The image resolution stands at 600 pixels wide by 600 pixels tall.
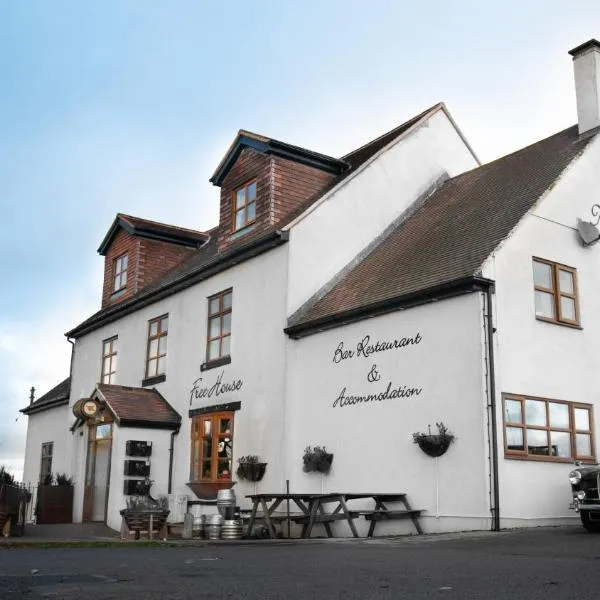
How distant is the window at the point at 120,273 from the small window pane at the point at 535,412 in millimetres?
15770

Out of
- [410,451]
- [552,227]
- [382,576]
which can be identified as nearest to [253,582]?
[382,576]

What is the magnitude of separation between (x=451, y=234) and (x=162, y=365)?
988 centimetres

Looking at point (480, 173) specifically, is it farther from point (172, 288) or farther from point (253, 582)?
point (253, 582)

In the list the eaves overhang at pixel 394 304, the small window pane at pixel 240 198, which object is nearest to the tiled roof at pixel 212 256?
the small window pane at pixel 240 198

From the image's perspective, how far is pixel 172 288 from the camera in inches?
932

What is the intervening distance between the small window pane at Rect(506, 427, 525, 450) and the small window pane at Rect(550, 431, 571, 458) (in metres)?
0.97

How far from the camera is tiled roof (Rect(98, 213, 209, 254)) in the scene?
89.7 ft

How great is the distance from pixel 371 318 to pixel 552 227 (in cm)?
422

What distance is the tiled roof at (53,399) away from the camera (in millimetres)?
30172

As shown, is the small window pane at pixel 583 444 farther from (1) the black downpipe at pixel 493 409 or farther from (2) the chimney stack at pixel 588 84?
(2) the chimney stack at pixel 588 84

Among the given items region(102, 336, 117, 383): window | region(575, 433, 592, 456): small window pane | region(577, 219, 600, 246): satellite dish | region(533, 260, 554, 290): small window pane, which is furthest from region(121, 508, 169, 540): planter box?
region(577, 219, 600, 246): satellite dish

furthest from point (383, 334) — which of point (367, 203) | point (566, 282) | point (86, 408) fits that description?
point (86, 408)

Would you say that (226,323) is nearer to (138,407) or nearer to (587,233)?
(138,407)

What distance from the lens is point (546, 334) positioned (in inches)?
653
